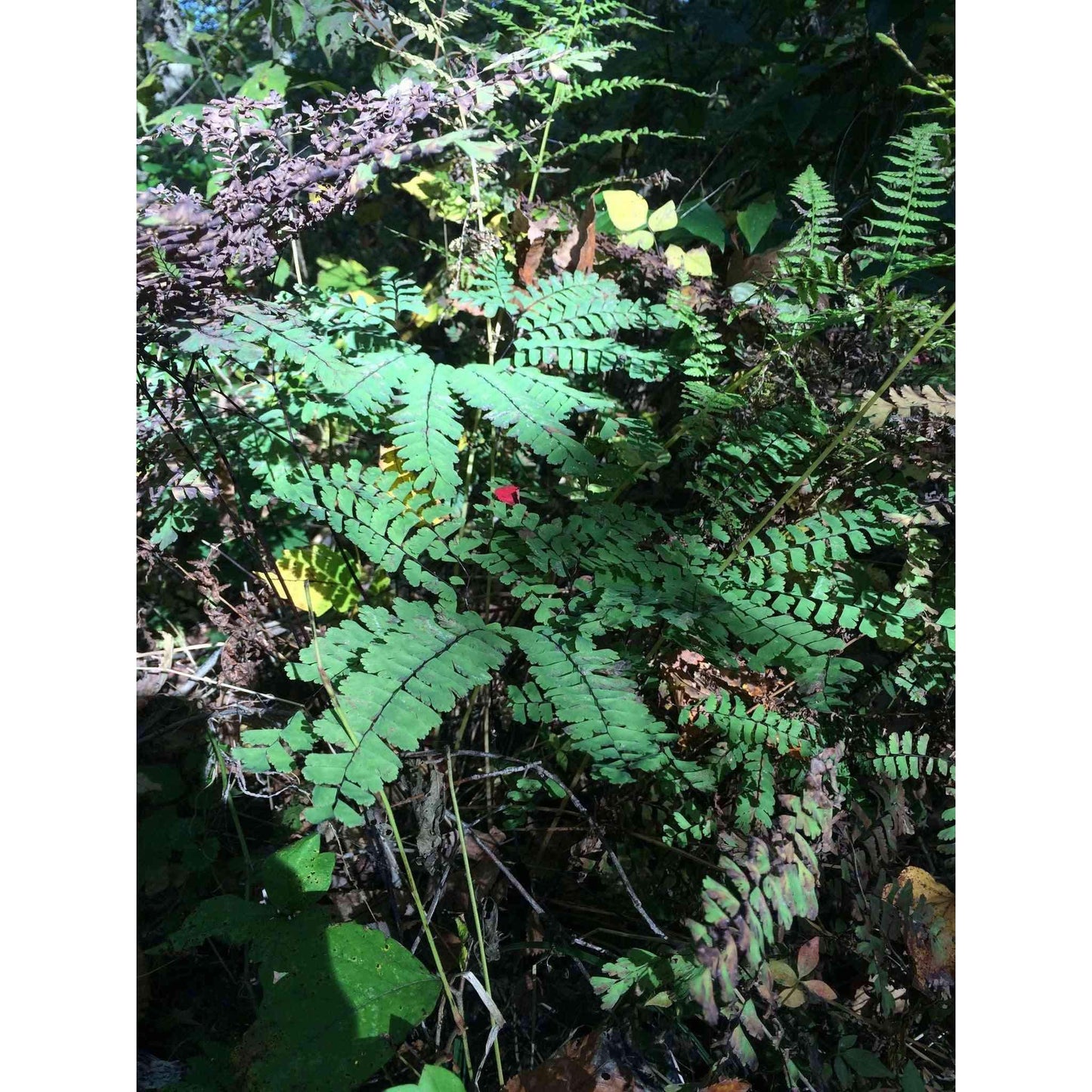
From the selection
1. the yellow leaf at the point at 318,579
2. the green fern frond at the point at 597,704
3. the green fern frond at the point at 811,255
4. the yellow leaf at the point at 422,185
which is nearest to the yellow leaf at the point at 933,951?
the green fern frond at the point at 597,704

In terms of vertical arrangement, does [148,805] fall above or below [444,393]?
below

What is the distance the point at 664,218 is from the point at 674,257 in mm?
104

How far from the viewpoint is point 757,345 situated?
1.99 metres

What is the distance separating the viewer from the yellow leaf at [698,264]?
2119mm

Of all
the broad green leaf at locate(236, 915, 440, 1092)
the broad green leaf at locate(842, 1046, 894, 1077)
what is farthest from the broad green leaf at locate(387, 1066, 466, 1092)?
the broad green leaf at locate(842, 1046, 894, 1077)

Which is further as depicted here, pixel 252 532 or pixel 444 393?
pixel 252 532
